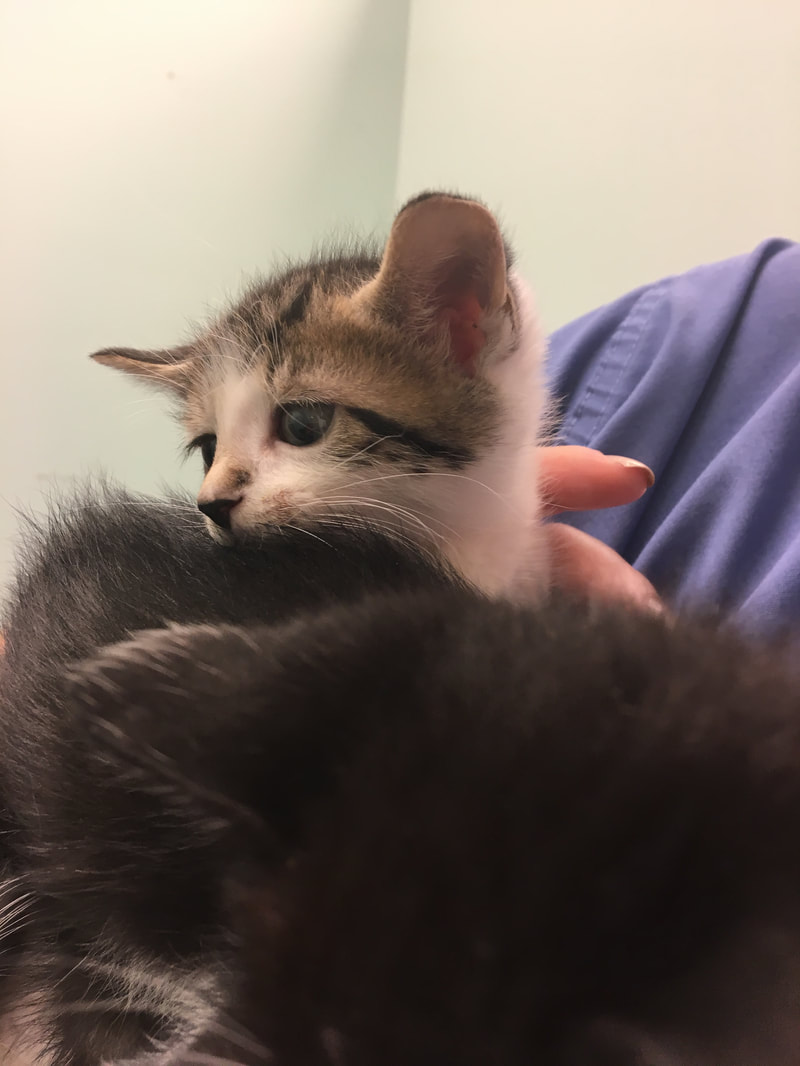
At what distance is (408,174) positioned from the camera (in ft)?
5.57

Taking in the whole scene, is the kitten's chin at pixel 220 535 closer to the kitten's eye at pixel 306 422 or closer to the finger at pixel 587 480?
the kitten's eye at pixel 306 422

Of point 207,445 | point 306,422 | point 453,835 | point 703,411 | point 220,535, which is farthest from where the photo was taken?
point 703,411

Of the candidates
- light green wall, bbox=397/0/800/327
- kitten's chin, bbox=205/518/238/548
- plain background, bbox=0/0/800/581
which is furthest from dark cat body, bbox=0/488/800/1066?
light green wall, bbox=397/0/800/327

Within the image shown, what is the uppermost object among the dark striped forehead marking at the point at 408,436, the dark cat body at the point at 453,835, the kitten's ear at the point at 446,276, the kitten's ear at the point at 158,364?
the kitten's ear at the point at 446,276

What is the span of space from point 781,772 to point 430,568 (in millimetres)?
199

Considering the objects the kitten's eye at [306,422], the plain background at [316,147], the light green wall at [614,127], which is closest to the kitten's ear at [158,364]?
the kitten's eye at [306,422]

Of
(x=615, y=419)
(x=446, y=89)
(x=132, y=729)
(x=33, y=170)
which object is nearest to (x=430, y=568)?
(x=132, y=729)

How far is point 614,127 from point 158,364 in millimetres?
947

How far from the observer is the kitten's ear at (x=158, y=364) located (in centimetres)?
71

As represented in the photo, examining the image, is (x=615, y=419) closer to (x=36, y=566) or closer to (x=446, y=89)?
(x=36, y=566)

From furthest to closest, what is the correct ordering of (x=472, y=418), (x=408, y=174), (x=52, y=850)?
1. (x=408, y=174)
2. (x=472, y=418)
3. (x=52, y=850)

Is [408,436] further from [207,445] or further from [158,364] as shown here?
[158,364]

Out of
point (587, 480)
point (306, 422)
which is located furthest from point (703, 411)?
point (306, 422)

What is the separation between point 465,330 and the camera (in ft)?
2.00
